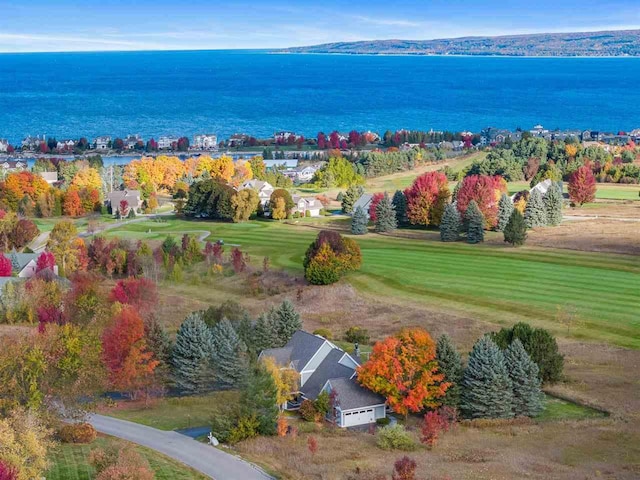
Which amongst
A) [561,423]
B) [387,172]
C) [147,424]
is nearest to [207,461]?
[147,424]

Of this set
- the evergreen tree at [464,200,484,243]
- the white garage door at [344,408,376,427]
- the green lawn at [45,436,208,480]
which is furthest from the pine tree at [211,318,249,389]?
the evergreen tree at [464,200,484,243]

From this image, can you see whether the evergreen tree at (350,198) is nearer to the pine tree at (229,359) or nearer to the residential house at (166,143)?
the pine tree at (229,359)

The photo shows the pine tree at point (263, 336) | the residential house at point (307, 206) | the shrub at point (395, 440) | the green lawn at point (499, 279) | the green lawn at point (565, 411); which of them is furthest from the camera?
the residential house at point (307, 206)

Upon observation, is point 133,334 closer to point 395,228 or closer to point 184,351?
point 184,351

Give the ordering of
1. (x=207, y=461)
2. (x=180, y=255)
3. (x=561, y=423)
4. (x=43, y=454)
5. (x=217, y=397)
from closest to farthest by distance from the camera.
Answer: (x=43, y=454)
(x=207, y=461)
(x=561, y=423)
(x=217, y=397)
(x=180, y=255)

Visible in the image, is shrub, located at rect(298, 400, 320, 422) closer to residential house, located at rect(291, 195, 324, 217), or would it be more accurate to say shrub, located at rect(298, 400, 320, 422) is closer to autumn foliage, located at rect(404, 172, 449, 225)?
autumn foliage, located at rect(404, 172, 449, 225)

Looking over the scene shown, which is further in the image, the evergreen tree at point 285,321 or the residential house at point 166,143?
the residential house at point 166,143

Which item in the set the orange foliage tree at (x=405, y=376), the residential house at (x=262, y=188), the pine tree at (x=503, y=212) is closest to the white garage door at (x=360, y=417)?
the orange foliage tree at (x=405, y=376)
